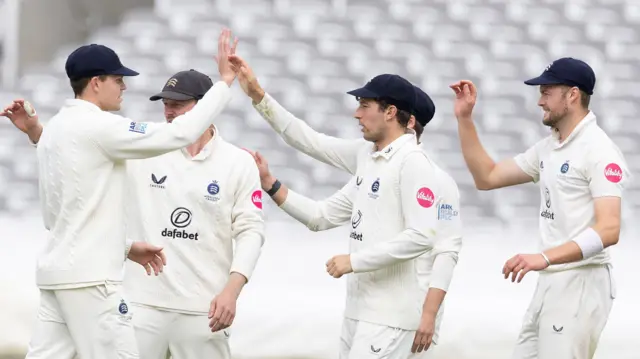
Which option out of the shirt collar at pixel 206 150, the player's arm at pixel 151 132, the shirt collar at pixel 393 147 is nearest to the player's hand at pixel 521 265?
the shirt collar at pixel 393 147

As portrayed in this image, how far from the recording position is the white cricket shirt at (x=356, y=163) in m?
5.26

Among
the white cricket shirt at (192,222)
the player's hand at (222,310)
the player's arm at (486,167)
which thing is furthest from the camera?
the player's arm at (486,167)

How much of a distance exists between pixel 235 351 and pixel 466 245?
224 centimetres

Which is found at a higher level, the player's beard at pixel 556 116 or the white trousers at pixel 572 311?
the player's beard at pixel 556 116

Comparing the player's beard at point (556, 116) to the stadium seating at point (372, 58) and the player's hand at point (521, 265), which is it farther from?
the stadium seating at point (372, 58)

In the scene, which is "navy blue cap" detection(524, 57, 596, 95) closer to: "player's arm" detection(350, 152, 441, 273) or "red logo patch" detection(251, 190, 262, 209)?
"player's arm" detection(350, 152, 441, 273)

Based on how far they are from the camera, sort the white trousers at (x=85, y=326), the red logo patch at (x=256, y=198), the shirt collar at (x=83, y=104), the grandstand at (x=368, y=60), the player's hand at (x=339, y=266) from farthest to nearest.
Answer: the grandstand at (x=368, y=60) < the red logo patch at (x=256, y=198) < the player's hand at (x=339, y=266) < the shirt collar at (x=83, y=104) < the white trousers at (x=85, y=326)

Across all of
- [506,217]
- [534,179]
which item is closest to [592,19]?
[506,217]

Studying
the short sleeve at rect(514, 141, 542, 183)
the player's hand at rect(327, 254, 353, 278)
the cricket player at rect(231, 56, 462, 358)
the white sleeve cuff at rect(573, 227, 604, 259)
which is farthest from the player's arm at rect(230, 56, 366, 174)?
the white sleeve cuff at rect(573, 227, 604, 259)

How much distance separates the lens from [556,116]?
5297 millimetres

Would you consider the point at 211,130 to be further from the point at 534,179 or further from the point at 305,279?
the point at 305,279

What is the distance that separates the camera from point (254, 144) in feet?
37.7

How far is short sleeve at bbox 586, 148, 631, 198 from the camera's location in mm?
5070

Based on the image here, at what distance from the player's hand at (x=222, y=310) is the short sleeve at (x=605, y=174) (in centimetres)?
151
